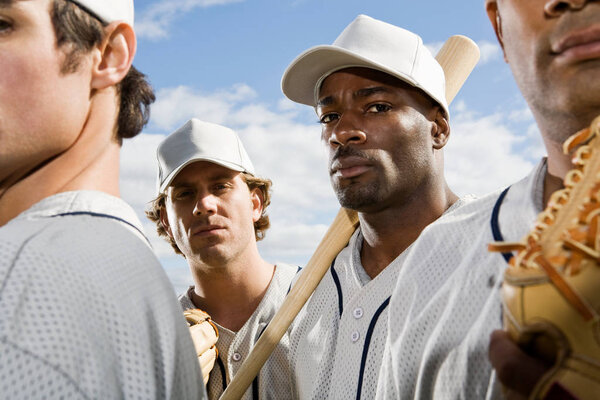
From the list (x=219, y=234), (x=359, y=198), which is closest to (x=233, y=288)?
(x=219, y=234)

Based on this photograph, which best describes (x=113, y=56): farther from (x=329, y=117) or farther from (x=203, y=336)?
(x=203, y=336)

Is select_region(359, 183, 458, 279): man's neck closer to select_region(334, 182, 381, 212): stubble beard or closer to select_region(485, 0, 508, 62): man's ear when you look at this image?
select_region(334, 182, 381, 212): stubble beard

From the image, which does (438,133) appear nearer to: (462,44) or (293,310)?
(462,44)

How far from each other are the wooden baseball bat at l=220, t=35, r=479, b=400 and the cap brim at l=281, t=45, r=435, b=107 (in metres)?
0.65

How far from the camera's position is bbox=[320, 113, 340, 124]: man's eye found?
8.49 ft

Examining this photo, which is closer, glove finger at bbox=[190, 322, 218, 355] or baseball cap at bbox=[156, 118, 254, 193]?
glove finger at bbox=[190, 322, 218, 355]

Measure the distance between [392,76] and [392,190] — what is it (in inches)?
22.0

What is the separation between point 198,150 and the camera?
3234 millimetres

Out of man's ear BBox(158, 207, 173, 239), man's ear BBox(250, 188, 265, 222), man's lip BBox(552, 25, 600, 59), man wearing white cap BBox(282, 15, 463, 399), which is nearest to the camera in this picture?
man's lip BBox(552, 25, 600, 59)

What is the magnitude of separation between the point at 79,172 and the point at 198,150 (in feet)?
6.58

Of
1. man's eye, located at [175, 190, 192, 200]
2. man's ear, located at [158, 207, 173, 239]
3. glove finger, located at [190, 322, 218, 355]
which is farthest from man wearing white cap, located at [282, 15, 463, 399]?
man's ear, located at [158, 207, 173, 239]

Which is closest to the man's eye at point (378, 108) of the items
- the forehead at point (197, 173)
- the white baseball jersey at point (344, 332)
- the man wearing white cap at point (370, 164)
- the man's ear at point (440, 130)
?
the man wearing white cap at point (370, 164)

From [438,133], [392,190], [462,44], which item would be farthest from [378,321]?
[462,44]

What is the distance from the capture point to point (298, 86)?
2.83m
